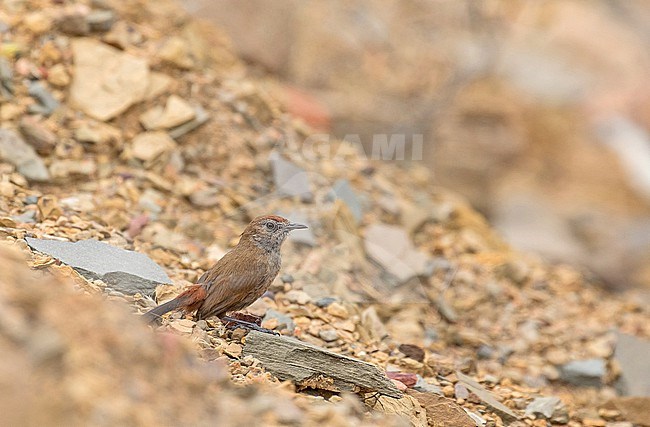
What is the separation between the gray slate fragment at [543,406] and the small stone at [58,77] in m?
4.33

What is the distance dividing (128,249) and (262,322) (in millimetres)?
1051

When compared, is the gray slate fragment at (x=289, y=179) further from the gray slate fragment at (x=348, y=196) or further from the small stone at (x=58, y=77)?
the small stone at (x=58, y=77)

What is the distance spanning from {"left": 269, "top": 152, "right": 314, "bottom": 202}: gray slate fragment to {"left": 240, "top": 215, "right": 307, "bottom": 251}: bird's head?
74.3 inches

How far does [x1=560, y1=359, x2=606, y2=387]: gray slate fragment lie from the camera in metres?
6.95

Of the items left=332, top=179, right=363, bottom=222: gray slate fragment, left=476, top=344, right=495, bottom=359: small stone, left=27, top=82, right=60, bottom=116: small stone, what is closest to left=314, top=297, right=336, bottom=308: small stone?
left=476, top=344, right=495, bottom=359: small stone

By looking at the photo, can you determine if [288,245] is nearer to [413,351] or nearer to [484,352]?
[413,351]

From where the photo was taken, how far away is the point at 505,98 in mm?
15320

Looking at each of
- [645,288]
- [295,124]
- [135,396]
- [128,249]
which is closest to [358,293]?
[128,249]

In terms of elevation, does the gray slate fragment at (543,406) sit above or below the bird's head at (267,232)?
above

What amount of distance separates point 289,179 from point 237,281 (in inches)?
102

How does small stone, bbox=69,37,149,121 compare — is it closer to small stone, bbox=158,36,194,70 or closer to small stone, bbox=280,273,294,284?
small stone, bbox=158,36,194,70

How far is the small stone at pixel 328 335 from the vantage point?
5750 millimetres

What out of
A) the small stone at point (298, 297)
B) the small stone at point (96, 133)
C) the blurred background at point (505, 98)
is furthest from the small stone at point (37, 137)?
the blurred background at point (505, 98)

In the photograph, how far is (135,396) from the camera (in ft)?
10.1
